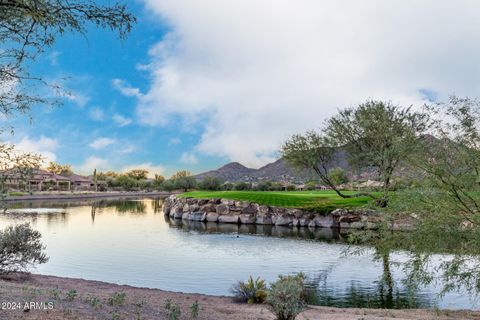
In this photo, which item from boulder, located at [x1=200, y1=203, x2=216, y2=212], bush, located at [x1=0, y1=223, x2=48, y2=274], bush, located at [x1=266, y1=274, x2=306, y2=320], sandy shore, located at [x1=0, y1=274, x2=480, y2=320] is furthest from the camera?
boulder, located at [x1=200, y1=203, x2=216, y2=212]

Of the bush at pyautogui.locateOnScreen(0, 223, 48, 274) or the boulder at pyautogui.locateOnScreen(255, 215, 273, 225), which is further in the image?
the boulder at pyautogui.locateOnScreen(255, 215, 273, 225)

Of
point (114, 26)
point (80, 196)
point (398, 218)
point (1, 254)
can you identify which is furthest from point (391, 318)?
point (80, 196)

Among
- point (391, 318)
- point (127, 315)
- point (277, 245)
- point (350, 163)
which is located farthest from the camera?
point (350, 163)

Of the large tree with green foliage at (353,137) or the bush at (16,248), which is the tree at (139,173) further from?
the bush at (16,248)

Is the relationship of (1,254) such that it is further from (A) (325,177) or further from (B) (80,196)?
(B) (80,196)

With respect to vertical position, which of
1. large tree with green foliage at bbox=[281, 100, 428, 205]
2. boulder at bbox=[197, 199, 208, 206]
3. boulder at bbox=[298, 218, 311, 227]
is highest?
large tree with green foliage at bbox=[281, 100, 428, 205]

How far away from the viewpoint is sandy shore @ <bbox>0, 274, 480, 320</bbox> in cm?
795

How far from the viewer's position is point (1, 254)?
1359 centimetres

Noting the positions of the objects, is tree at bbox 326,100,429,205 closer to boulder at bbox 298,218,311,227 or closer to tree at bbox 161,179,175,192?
boulder at bbox 298,218,311,227

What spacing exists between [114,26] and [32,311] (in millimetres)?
5247

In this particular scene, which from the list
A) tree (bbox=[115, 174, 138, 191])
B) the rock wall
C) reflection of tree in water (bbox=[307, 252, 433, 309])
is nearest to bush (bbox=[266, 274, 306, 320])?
reflection of tree in water (bbox=[307, 252, 433, 309])

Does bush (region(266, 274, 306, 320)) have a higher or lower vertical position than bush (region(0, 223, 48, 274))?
lower

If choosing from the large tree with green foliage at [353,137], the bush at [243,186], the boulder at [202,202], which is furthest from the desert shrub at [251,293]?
the bush at [243,186]

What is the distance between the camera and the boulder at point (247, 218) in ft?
146
